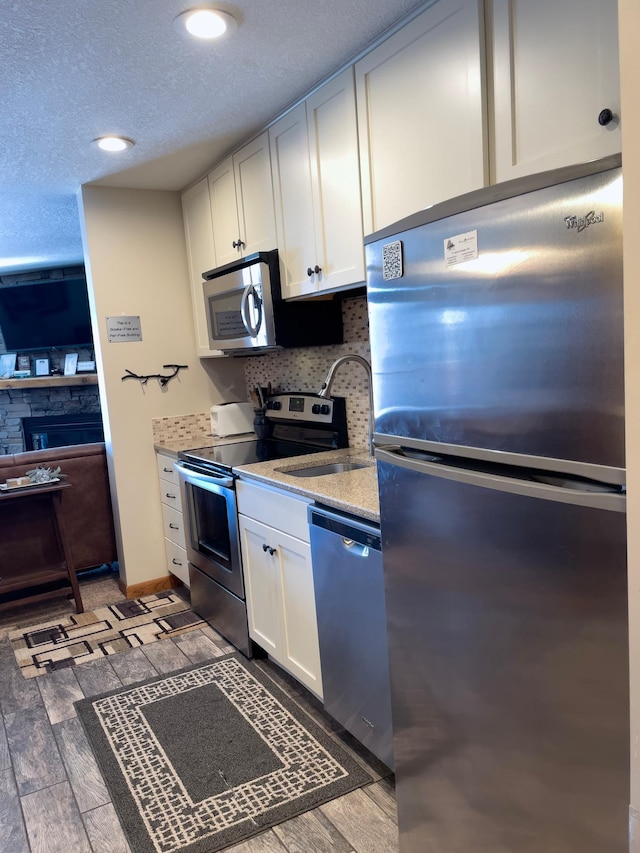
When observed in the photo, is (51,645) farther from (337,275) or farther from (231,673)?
(337,275)

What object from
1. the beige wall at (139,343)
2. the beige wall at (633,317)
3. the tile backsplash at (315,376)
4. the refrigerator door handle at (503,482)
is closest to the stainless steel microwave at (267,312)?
the tile backsplash at (315,376)

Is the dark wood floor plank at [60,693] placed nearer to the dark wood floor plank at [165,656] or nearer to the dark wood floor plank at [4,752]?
the dark wood floor plank at [4,752]

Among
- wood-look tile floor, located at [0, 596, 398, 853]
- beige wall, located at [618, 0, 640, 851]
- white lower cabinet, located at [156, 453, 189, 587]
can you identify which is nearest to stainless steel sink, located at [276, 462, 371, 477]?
wood-look tile floor, located at [0, 596, 398, 853]

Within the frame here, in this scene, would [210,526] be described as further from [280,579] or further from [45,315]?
[45,315]

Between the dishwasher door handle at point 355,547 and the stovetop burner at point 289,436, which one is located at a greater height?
the stovetop burner at point 289,436

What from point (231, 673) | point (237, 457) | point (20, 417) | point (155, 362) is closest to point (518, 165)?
point (237, 457)

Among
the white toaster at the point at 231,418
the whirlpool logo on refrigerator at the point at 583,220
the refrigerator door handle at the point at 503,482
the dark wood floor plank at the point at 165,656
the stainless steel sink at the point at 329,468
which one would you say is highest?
the whirlpool logo on refrigerator at the point at 583,220

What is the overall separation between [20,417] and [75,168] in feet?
13.8

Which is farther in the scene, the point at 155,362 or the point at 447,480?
the point at 155,362

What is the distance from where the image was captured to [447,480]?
1.16 metres

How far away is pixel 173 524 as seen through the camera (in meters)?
3.44

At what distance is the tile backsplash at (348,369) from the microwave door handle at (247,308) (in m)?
0.41

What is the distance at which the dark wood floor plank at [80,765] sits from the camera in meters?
1.89

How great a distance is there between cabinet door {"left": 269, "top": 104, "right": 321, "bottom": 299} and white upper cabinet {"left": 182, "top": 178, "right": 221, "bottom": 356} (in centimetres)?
78
